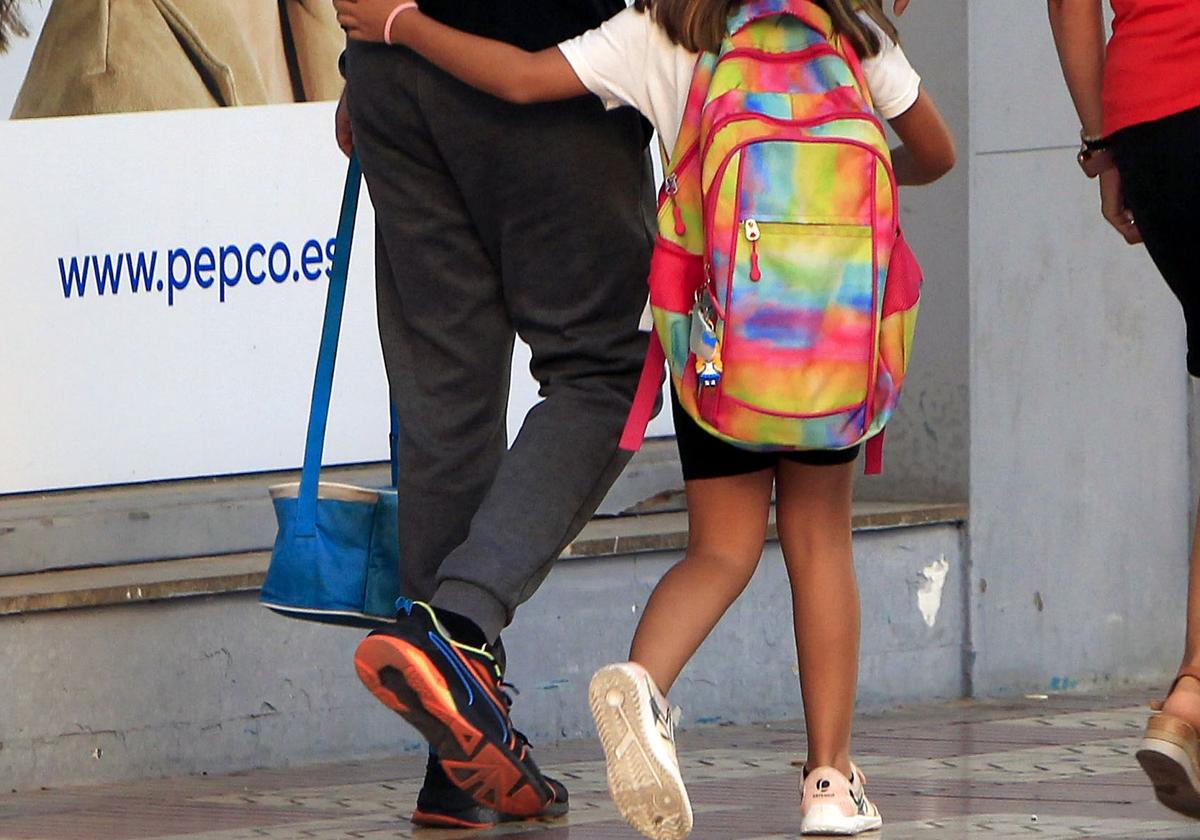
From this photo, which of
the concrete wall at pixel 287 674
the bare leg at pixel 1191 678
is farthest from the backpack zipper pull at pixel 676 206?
the concrete wall at pixel 287 674

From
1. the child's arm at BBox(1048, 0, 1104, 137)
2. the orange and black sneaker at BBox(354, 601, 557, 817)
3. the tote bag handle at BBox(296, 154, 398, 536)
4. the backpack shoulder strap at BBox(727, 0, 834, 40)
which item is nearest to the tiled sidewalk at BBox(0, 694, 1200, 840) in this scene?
the orange and black sneaker at BBox(354, 601, 557, 817)

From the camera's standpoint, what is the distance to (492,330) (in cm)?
428

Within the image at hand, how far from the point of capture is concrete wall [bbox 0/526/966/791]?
5031 mm

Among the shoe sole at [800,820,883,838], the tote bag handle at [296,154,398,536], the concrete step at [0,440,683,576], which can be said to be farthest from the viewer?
the concrete step at [0,440,683,576]

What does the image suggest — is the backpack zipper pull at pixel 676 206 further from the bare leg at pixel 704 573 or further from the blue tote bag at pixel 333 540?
the blue tote bag at pixel 333 540

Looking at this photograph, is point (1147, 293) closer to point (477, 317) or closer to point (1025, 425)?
point (1025, 425)

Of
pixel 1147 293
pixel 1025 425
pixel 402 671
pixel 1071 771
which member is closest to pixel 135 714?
pixel 402 671

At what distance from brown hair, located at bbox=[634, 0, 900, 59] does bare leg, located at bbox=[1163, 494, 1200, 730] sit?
1.06 m

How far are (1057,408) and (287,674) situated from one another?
2331mm

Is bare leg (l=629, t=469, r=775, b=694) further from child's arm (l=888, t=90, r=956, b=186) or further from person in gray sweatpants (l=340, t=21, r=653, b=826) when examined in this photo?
child's arm (l=888, t=90, r=956, b=186)

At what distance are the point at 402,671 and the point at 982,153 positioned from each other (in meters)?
3.10

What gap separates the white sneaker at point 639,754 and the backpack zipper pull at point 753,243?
0.67 m

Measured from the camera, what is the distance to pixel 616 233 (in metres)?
4.12

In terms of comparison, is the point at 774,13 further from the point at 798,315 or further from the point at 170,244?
the point at 170,244
